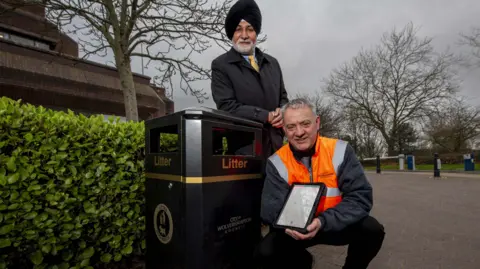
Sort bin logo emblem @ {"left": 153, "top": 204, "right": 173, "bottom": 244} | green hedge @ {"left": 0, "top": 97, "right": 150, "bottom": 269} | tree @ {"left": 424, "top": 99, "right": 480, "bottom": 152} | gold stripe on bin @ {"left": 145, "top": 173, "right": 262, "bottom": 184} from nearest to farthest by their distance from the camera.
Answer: gold stripe on bin @ {"left": 145, "top": 173, "right": 262, "bottom": 184}
bin logo emblem @ {"left": 153, "top": 204, "right": 173, "bottom": 244}
green hedge @ {"left": 0, "top": 97, "right": 150, "bottom": 269}
tree @ {"left": 424, "top": 99, "right": 480, "bottom": 152}


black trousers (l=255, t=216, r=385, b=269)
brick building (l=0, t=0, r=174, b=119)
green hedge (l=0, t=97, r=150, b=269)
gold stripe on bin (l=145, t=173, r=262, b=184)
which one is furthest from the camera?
brick building (l=0, t=0, r=174, b=119)

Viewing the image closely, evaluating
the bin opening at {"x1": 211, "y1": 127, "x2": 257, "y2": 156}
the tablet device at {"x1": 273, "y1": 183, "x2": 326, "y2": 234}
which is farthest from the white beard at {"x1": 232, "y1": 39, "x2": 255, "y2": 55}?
the tablet device at {"x1": 273, "y1": 183, "x2": 326, "y2": 234}

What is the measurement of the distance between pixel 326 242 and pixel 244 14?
1.75 m

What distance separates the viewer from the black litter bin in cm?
154

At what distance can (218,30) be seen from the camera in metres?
7.12

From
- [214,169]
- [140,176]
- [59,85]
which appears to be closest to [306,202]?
[214,169]

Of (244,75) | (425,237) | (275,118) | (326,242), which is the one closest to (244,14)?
(244,75)

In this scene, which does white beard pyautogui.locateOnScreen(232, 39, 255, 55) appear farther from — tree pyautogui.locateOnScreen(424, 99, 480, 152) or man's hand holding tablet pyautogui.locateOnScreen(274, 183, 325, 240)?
tree pyautogui.locateOnScreen(424, 99, 480, 152)

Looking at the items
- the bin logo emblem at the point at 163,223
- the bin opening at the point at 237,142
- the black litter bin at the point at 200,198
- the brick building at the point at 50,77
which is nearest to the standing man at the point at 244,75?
the bin opening at the point at 237,142

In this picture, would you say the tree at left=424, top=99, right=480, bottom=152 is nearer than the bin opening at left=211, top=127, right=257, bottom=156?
No

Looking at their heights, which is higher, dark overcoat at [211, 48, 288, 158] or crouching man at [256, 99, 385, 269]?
dark overcoat at [211, 48, 288, 158]

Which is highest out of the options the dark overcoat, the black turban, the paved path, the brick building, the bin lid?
the brick building

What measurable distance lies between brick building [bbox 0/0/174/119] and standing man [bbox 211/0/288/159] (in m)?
8.89

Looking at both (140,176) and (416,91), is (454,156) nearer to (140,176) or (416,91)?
(416,91)
